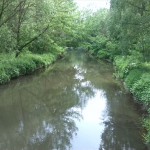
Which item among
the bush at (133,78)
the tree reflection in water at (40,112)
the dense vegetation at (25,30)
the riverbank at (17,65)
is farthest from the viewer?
the dense vegetation at (25,30)

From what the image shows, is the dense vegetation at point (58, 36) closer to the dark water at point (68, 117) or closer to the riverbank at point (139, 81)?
the riverbank at point (139, 81)

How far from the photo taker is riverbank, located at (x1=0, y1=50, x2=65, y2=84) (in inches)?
1092

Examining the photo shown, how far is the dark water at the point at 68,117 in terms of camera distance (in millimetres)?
14023

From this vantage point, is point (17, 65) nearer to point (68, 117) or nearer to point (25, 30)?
point (25, 30)

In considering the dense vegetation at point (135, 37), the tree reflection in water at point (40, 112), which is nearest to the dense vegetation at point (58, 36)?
the dense vegetation at point (135, 37)

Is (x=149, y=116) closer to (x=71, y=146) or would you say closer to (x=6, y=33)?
(x=71, y=146)

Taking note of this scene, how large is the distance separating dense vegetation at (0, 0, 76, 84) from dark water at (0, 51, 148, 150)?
9.30ft

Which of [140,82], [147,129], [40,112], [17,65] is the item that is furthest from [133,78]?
[17,65]

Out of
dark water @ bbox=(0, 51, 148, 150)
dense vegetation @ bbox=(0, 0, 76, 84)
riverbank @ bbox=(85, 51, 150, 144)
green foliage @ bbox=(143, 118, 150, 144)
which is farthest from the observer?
dense vegetation @ bbox=(0, 0, 76, 84)

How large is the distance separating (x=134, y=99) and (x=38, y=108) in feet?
19.4

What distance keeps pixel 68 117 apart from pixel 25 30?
721 inches

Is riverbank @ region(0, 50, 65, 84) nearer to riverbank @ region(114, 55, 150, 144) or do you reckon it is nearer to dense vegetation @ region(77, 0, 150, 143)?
riverbank @ region(114, 55, 150, 144)

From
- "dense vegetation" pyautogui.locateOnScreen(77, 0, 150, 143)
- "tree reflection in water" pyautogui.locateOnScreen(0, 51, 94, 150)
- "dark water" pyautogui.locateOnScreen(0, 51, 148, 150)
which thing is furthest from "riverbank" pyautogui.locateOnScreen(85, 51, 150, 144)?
"tree reflection in water" pyautogui.locateOnScreen(0, 51, 94, 150)

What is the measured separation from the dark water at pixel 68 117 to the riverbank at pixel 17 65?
0.83 m
